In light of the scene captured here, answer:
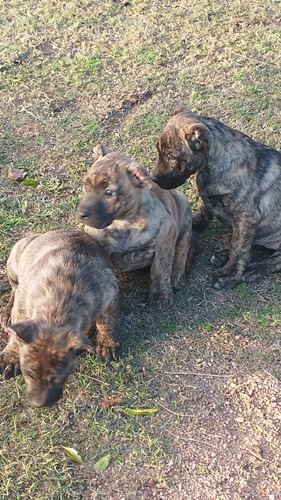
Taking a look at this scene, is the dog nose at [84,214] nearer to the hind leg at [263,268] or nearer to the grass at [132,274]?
the grass at [132,274]

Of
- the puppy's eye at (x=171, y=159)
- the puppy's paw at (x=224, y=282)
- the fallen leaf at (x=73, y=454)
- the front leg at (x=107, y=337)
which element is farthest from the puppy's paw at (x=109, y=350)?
the puppy's eye at (x=171, y=159)

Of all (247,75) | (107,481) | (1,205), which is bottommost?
(107,481)

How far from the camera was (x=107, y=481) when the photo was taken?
4516 mm

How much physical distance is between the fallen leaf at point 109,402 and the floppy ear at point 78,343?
1201 mm

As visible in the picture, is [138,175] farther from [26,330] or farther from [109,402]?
[109,402]

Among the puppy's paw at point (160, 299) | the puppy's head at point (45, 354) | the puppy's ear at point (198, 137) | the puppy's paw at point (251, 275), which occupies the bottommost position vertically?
the puppy's paw at point (160, 299)

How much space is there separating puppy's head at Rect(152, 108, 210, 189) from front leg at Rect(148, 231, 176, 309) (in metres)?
0.62

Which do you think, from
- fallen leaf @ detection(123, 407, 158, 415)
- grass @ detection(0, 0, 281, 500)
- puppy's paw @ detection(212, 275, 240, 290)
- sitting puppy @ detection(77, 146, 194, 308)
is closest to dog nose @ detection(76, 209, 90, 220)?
sitting puppy @ detection(77, 146, 194, 308)

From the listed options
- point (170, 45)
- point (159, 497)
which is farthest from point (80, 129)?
→ point (159, 497)

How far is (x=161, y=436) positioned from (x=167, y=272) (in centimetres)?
171

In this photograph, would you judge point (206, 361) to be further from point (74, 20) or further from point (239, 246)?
point (74, 20)

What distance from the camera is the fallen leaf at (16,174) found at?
7.20 metres

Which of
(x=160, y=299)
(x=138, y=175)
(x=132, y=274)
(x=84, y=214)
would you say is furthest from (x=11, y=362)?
(x=138, y=175)

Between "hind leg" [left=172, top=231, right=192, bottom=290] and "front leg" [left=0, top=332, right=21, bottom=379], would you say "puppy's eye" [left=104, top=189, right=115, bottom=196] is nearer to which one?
"hind leg" [left=172, top=231, right=192, bottom=290]
